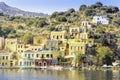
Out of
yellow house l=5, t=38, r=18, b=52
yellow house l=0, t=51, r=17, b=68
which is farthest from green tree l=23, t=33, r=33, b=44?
yellow house l=0, t=51, r=17, b=68

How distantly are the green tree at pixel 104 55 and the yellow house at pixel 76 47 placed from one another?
A: 2.59 meters

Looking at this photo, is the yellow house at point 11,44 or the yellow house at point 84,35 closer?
the yellow house at point 11,44

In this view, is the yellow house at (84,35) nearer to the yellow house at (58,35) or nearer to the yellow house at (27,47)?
the yellow house at (58,35)

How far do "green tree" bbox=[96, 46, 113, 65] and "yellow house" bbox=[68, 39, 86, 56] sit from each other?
259cm

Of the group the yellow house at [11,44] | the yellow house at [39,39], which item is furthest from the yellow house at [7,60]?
the yellow house at [39,39]

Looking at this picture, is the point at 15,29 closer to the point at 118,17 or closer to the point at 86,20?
the point at 86,20

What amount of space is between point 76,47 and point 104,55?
509 centimetres

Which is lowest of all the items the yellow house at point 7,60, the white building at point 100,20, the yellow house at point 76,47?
the yellow house at point 7,60

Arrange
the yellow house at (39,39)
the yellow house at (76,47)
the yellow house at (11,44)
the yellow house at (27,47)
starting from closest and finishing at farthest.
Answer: the yellow house at (76,47), the yellow house at (27,47), the yellow house at (11,44), the yellow house at (39,39)

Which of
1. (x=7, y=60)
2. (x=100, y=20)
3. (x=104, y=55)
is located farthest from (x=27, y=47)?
(x=100, y=20)

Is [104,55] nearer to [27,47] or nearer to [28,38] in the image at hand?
[27,47]

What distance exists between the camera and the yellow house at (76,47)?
257 ft

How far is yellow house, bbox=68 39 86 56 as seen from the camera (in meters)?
78.4

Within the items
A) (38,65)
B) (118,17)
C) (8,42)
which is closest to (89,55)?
(38,65)
